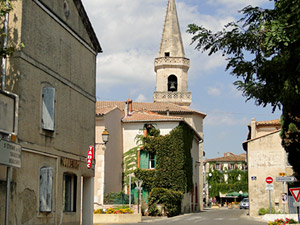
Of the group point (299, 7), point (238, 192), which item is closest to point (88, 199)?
point (299, 7)

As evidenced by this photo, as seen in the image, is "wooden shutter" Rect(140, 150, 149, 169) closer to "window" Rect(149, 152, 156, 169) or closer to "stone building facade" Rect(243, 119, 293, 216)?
"window" Rect(149, 152, 156, 169)

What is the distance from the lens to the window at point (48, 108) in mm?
15508

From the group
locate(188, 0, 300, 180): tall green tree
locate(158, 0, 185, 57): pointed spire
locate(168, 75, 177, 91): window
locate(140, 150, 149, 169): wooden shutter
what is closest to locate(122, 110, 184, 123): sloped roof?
locate(140, 150, 149, 169): wooden shutter

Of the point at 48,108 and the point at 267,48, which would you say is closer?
the point at 267,48

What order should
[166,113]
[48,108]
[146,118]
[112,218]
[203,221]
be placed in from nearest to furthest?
[48,108]
[112,218]
[203,221]
[146,118]
[166,113]

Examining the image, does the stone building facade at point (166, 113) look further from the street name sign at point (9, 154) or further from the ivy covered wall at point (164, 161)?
the street name sign at point (9, 154)

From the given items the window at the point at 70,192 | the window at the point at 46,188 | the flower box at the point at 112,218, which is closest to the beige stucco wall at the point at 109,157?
the flower box at the point at 112,218

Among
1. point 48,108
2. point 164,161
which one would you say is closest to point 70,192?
point 48,108

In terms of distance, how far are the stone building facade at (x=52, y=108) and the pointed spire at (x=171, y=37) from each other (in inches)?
1547

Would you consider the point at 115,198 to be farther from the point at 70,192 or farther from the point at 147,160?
the point at 70,192

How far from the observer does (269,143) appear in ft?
119

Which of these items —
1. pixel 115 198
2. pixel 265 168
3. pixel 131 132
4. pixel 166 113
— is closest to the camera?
pixel 115 198

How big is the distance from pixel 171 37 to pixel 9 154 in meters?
52.6

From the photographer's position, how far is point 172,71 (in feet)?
193
